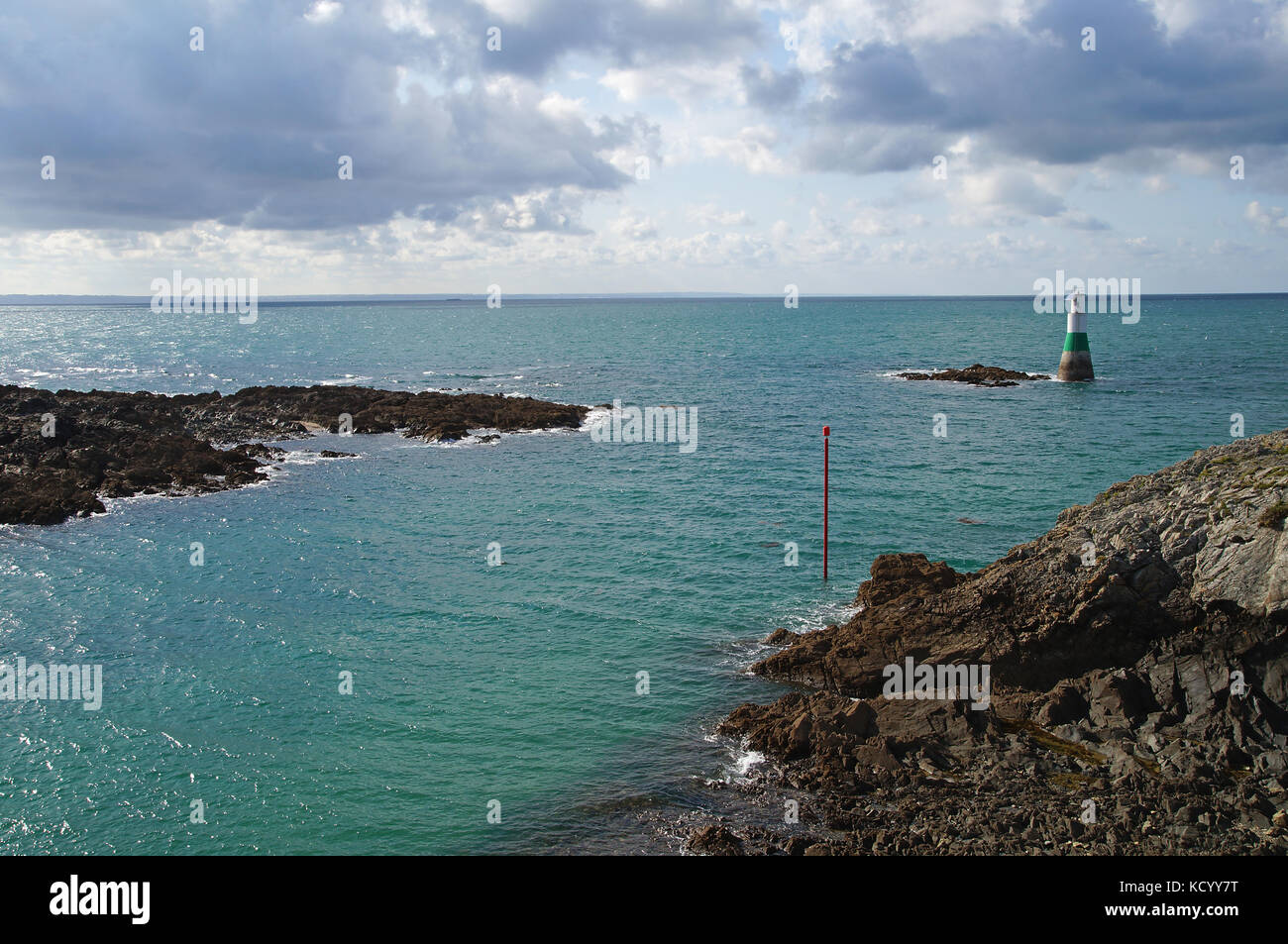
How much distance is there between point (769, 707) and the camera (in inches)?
720

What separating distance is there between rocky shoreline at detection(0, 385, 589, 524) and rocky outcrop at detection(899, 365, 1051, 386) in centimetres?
3434

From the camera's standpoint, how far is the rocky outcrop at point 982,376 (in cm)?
7588

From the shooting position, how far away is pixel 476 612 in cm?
2558

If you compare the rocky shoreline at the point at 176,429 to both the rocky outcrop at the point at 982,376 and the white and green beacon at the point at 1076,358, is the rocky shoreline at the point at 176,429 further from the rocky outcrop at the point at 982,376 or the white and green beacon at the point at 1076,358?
the white and green beacon at the point at 1076,358

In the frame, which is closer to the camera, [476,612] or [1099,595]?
[1099,595]

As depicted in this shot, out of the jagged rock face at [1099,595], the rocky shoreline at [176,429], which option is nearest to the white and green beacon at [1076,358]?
the rocky shoreline at [176,429]

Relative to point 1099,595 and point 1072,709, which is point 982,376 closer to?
point 1099,595

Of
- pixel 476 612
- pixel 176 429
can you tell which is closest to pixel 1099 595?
pixel 476 612

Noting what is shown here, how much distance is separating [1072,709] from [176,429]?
50.8 m

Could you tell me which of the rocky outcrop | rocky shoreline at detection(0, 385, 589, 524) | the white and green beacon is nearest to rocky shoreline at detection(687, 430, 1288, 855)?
rocky shoreline at detection(0, 385, 589, 524)

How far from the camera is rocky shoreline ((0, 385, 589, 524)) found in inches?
1534

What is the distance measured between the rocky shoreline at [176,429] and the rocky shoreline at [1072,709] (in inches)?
1227

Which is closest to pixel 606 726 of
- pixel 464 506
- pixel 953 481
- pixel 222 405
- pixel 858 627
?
pixel 858 627

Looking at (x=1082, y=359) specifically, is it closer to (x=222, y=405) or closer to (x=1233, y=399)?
(x=1233, y=399)
